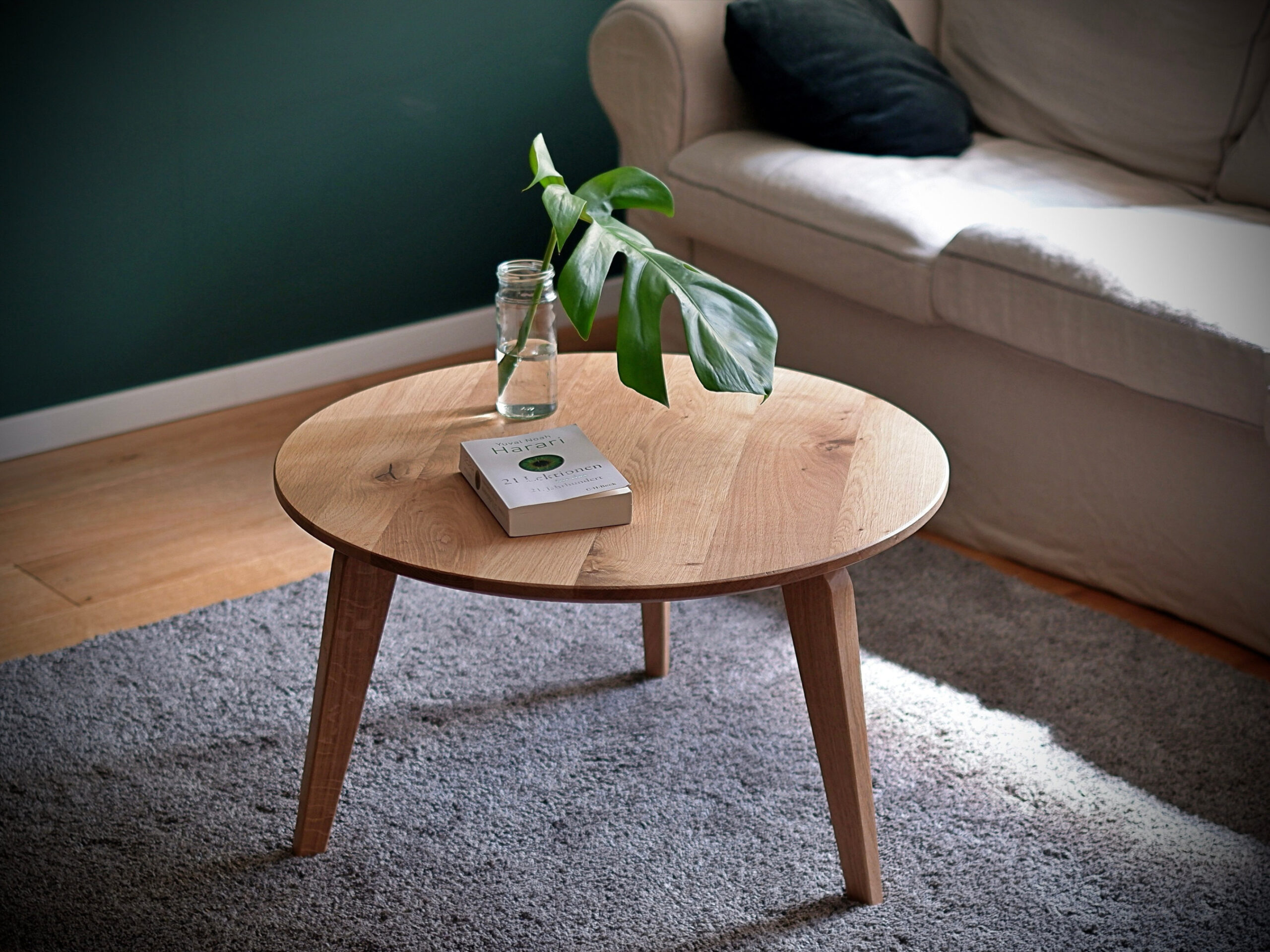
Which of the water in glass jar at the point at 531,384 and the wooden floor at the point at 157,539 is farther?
the wooden floor at the point at 157,539

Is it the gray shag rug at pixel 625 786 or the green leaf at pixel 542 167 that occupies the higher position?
the green leaf at pixel 542 167

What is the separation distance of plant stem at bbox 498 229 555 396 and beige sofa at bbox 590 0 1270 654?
0.80 m

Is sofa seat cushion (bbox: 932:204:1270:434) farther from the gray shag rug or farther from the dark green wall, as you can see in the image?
the dark green wall

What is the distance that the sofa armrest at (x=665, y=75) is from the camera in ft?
7.35

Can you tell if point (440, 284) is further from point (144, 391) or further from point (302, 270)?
point (144, 391)

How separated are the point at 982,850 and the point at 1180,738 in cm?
36

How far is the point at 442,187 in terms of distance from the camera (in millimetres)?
2680

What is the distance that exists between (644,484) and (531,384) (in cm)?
21

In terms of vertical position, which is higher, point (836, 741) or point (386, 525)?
point (386, 525)

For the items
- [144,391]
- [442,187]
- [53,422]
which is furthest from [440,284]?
[53,422]

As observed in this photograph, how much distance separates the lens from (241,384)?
2492 millimetres

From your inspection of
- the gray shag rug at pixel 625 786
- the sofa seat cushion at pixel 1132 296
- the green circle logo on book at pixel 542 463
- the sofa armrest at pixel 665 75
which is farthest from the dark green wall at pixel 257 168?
the green circle logo on book at pixel 542 463

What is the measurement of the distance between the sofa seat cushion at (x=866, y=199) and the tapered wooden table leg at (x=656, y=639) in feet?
2.26

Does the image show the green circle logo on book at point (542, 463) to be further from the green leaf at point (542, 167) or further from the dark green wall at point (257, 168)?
the dark green wall at point (257, 168)
